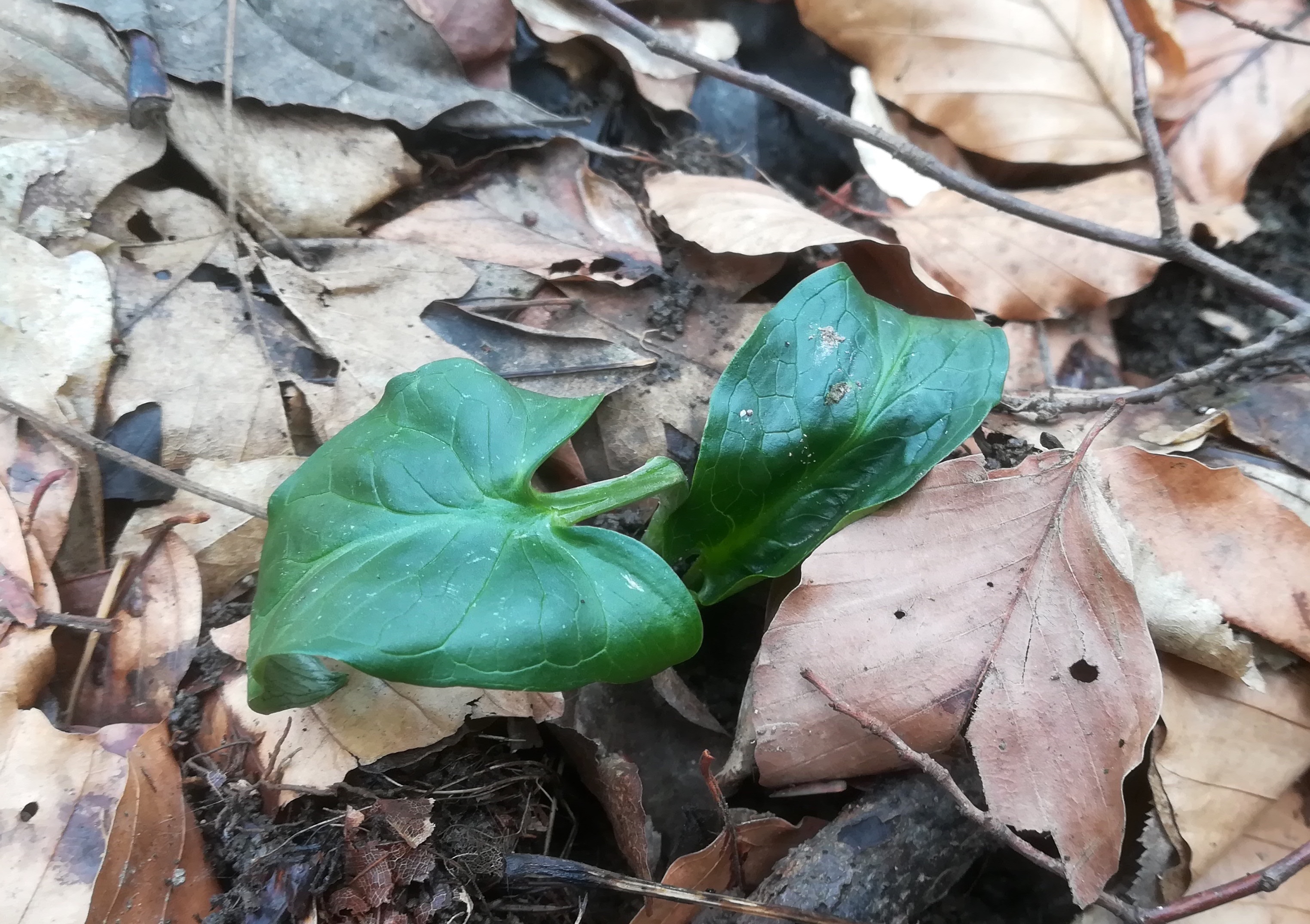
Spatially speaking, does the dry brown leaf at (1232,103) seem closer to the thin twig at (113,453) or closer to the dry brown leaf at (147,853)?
the thin twig at (113,453)

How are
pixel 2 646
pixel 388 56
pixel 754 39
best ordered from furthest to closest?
pixel 754 39, pixel 388 56, pixel 2 646

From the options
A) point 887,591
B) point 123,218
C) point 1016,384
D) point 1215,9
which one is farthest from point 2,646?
point 1215,9

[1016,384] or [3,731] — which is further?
[1016,384]

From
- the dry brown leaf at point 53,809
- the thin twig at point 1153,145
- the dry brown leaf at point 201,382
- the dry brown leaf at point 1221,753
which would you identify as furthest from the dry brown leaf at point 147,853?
the thin twig at point 1153,145

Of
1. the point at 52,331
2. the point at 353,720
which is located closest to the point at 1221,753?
the point at 353,720

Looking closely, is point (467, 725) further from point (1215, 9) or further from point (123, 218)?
point (1215, 9)

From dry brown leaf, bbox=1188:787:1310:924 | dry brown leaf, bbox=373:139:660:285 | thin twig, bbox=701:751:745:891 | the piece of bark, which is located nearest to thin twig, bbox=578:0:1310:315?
dry brown leaf, bbox=373:139:660:285
